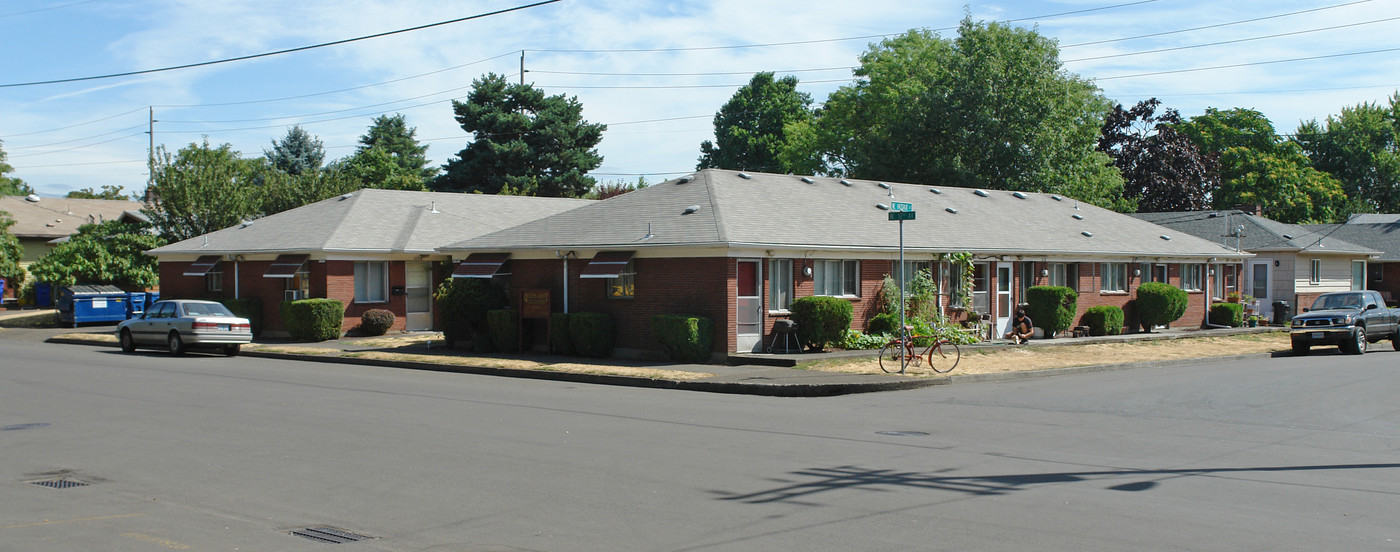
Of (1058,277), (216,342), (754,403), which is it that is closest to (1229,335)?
(1058,277)

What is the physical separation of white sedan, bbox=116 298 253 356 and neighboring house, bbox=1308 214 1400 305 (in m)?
46.3

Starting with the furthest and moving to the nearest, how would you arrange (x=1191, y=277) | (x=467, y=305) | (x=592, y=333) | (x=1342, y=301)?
(x=1191, y=277) → (x=1342, y=301) → (x=467, y=305) → (x=592, y=333)

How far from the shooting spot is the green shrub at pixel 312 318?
31031 millimetres

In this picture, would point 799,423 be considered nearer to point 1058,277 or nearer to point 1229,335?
point 1058,277

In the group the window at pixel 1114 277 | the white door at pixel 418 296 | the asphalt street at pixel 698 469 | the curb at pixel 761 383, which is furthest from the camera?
the white door at pixel 418 296

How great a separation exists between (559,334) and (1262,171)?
187ft

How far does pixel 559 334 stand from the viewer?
84.6ft

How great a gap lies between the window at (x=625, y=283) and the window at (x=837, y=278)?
14.3ft

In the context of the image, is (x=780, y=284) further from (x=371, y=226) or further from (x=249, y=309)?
(x=249, y=309)

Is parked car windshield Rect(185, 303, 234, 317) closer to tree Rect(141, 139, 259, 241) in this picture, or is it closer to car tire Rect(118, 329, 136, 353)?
car tire Rect(118, 329, 136, 353)

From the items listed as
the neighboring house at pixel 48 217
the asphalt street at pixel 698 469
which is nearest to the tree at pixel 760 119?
the neighboring house at pixel 48 217

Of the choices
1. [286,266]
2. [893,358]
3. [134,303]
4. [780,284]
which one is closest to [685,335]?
[780,284]

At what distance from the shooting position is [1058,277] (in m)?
32.9

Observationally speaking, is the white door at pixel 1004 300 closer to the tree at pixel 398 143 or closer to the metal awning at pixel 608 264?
the metal awning at pixel 608 264
